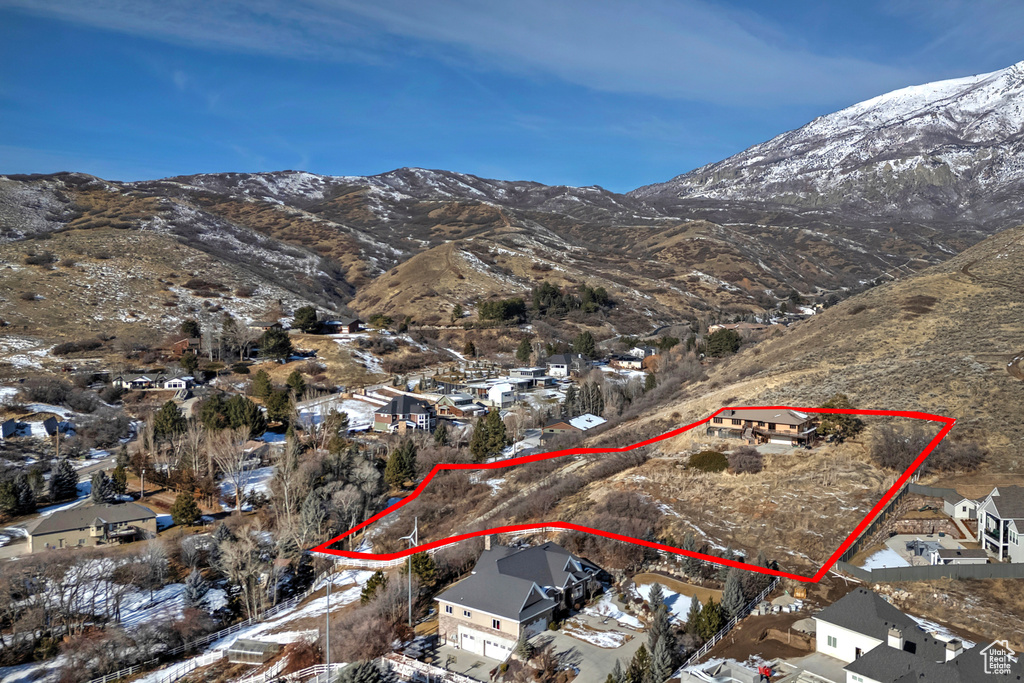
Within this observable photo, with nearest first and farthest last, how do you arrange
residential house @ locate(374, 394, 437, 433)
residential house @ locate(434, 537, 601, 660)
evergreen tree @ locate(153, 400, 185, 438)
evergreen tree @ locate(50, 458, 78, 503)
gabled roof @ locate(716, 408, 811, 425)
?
residential house @ locate(434, 537, 601, 660) < gabled roof @ locate(716, 408, 811, 425) < evergreen tree @ locate(50, 458, 78, 503) < evergreen tree @ locate(153, 400, 185, 438) < residential house @ locate(374, 394, 437, 433)

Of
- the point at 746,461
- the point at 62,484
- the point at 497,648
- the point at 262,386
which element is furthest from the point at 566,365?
the point at 497,648

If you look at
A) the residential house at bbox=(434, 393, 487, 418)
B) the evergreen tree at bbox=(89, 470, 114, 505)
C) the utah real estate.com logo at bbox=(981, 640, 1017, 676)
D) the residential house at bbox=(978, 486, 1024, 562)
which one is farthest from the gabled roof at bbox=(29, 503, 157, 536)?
the residential house at bbox=(978, 486, 1024, 562)

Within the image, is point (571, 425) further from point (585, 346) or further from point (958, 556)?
point (585, 346)

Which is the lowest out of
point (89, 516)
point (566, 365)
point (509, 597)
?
point (89, 516)

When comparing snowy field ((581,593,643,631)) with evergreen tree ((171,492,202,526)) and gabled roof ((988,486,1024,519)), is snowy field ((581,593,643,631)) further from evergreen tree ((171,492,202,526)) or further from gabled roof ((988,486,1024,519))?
evergreen tree ((171,492,202,526))

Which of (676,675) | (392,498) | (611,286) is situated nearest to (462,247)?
(611,286)

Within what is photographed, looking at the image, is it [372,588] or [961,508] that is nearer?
[961,508]
